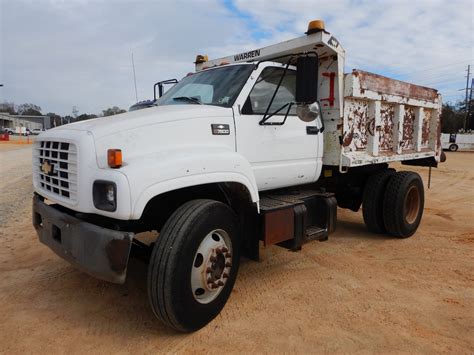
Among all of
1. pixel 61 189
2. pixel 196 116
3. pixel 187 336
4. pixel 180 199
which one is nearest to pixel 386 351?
pixel 187 336

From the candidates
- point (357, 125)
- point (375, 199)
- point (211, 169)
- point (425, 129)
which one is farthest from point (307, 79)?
point (425, 129)

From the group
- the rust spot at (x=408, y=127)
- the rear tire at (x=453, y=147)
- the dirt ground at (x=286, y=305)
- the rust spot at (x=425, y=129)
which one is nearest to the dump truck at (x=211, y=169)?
the dirt ground at (x=286, y=305)

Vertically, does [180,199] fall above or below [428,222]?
above

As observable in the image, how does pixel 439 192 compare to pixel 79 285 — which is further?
pixel 439 192

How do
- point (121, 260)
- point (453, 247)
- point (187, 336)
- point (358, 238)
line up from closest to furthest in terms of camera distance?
point (121, 260) < point (187, 336) < point (453, 247) < point (358, 238)

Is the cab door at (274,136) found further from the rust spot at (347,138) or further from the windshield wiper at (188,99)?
the windshield wiper at (188,99)

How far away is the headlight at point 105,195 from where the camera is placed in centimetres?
271

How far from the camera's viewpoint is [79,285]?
13.4 feet

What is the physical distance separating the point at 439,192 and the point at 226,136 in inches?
350

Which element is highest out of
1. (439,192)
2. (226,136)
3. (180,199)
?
(226,136)

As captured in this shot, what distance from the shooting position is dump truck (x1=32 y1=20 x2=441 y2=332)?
2.88m

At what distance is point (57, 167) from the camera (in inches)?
127

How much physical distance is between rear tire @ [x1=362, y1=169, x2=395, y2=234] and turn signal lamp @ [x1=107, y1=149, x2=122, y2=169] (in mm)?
4278

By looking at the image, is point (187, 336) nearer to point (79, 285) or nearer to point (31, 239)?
point (79, 285)
